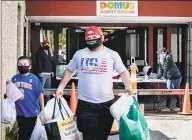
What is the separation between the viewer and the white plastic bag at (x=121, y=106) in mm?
5758

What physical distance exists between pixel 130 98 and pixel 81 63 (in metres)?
0.82

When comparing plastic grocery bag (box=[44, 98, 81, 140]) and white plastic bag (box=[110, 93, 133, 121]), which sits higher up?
white plastic bag (box=[110, 93, 133, 121])

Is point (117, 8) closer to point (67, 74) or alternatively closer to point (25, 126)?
point (25, 126)

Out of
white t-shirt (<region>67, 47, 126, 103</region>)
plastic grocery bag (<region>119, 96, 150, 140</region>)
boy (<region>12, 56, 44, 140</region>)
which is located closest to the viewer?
white t-shirt (<region>67, 47, 126, 103</region>)

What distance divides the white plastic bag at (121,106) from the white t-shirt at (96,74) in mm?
126

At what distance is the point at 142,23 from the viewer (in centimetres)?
1889

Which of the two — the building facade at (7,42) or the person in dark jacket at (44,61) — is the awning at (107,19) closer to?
the person in dark jacket at (44,61)

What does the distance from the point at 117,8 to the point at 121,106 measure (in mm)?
11081

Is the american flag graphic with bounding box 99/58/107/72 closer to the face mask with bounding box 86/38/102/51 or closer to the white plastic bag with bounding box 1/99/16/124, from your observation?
the face mask with bounding box 86/38/102/51

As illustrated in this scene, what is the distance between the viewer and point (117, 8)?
16.6m

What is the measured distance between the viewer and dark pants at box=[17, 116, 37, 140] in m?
6.44

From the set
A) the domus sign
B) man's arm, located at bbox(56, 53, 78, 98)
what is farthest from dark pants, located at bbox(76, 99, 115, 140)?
the domus sign

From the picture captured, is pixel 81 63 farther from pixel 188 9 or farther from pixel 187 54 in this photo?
pixel 187 54

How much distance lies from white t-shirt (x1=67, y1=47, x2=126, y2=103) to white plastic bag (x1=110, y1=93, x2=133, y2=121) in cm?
13
